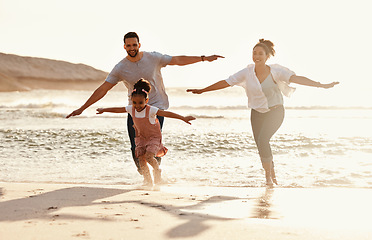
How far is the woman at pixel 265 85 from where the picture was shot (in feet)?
19.0

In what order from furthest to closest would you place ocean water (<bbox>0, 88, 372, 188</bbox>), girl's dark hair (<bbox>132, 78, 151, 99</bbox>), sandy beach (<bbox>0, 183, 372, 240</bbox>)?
ocean water (<bbox>0, 88, 372, 188</bbox>), girl's dark hair (<bbox>132, 78, 151, 99</bbox>), sandy beach (<bbox>0, 183, 372, 240</bbox>)

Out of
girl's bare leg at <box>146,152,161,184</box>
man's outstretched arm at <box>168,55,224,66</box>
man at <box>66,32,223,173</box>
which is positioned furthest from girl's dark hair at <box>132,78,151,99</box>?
girl's bare leg at <box>146,152,161,184</box>

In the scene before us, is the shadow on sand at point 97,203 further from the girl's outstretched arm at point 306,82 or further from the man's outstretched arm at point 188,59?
the man's outstretched arm at point 188,59

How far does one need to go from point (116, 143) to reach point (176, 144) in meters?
1.34

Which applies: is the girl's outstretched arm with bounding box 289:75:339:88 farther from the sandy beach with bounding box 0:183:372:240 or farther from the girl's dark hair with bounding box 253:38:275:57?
the sandy beach with bounding box 0:183:372:240

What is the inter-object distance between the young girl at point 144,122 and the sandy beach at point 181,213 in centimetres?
49

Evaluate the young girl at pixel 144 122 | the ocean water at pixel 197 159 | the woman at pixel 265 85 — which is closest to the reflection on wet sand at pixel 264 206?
the woman at pixel 265 85

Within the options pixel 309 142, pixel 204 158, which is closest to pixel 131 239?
pixel 204 158

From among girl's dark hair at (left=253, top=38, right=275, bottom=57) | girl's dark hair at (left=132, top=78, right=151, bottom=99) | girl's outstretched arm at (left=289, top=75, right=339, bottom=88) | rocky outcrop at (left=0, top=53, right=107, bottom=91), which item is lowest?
girl's dark hair at (left=132, top=78, right=151, bottom=99)

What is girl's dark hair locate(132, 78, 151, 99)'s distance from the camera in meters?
5.48

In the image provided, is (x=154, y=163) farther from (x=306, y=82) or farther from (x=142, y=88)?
(x=306, y=82)

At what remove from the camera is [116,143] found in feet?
34.3

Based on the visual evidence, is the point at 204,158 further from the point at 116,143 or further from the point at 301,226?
the point at 301,226

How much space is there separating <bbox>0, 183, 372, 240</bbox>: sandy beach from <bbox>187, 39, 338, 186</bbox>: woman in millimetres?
915
